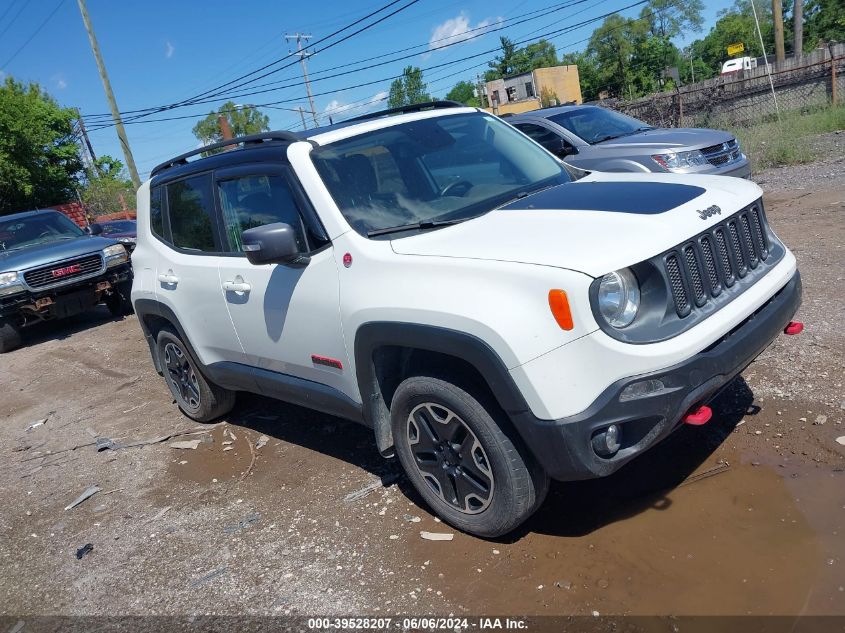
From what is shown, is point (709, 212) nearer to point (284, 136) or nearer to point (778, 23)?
point (284, 136)

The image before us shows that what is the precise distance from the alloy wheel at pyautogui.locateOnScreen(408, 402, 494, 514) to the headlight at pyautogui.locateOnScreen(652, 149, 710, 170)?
6.26 m

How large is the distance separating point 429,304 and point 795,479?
2027 mm

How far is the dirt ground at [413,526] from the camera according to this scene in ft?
9.44

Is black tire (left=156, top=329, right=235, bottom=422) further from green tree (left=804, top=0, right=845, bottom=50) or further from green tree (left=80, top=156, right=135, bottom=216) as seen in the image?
green tree (left=804, top=0, right=845, bottom=50)

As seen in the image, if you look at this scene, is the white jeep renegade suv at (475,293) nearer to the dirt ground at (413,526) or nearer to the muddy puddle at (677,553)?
the muddy puddle at (677,553)

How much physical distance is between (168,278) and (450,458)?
2.70 m

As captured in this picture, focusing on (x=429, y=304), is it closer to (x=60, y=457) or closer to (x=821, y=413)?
(x=821, y=413)

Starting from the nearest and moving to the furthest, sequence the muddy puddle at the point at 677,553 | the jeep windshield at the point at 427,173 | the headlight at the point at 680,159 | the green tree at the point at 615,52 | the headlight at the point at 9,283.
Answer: the muddy puddle at the point at 677,553 → the jeep windshield at the point at 427,173 → the headlight at the point at 680,159 → the headlight at the point at 9,283 → the green tree at the point at 615,52

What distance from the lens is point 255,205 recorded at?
13.4ft

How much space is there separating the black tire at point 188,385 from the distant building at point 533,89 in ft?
185

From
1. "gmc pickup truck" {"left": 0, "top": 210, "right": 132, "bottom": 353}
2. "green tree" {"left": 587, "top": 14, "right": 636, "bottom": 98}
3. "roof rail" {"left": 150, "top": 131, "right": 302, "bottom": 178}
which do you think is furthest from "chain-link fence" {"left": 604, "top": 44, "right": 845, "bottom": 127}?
"green tree" {"left": 587, "top": 14, "right": 636, "bottom": 98}

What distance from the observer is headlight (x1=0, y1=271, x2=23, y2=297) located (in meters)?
9.38

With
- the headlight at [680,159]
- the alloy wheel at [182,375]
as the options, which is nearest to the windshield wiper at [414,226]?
the alloy wheel at [182,375]

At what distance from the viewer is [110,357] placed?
845 centimetres
